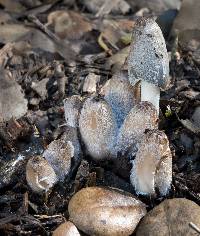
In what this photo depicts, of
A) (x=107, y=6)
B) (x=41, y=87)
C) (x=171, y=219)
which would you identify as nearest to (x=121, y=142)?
(x=171, y=219)

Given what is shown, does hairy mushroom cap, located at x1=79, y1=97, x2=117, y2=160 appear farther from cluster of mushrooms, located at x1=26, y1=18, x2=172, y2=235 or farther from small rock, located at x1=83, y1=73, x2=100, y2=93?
small rock, located at x1=83, y1=73, x2=100, y2=93

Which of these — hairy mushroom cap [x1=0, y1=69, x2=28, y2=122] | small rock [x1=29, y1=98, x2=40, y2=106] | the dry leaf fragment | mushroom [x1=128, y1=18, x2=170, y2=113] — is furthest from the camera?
the dry leaf fragment

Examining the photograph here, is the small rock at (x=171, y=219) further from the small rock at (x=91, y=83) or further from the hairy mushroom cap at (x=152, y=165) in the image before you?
the small rock at (x=91, y=83)

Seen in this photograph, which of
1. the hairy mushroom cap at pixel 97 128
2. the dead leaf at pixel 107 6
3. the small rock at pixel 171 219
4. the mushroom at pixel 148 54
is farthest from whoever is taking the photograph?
the dead leaf at pixel 107 6

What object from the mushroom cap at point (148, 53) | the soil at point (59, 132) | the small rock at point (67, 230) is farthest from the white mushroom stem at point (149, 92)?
the small rock at point (67, 230)

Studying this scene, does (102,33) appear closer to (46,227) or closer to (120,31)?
(120,31)

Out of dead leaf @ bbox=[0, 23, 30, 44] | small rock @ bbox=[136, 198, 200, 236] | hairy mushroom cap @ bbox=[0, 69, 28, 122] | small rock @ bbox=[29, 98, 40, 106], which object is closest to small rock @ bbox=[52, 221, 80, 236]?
small rock @ bbox=[136, 198, 200, 236]

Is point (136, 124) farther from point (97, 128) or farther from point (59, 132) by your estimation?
point (59, 132)
